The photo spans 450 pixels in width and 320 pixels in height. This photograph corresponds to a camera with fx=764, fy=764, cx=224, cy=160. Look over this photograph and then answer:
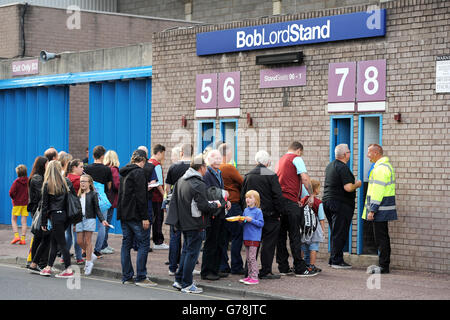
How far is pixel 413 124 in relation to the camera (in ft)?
39.0

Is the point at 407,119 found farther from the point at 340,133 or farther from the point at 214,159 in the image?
the point at 214,159

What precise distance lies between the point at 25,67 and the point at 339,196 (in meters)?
11.0

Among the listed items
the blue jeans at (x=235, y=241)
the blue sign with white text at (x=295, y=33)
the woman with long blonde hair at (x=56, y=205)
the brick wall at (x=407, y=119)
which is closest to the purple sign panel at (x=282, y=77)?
the brick wall at (x=407, y=119)

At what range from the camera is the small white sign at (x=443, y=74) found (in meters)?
11.4

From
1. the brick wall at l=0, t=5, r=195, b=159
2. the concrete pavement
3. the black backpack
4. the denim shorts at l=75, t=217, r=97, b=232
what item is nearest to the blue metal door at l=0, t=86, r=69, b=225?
the brick wall at l=0, t=5, r=195, b=159

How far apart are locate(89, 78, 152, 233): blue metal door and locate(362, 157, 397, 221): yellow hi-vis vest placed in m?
6.40

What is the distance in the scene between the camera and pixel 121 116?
17.1 m

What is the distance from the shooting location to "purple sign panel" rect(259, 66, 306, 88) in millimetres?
13305

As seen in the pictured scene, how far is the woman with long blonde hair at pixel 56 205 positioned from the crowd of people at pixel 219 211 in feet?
0.05

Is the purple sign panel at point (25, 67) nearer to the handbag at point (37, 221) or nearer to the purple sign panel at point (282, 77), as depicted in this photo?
the purple sign panel at point (282, 77)

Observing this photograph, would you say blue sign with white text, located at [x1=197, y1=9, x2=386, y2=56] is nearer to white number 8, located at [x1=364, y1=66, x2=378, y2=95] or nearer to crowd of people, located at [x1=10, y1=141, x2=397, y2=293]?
white number 8, located at [x1=364, y1=66, x2=378, y2=95]
